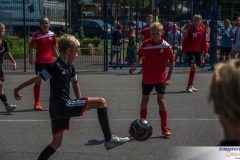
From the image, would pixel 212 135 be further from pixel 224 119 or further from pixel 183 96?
pixel 224 119

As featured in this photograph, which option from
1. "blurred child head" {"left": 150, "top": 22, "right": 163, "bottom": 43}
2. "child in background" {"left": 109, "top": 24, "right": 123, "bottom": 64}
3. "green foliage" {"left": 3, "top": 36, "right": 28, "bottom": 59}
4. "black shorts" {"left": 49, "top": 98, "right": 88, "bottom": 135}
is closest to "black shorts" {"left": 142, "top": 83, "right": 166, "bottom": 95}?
"blurred child head" {"left": 150, "top": 22, "right": 163, "bottom": 43}

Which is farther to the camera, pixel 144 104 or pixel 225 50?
pixel 225 50

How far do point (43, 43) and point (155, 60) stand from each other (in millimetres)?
3413

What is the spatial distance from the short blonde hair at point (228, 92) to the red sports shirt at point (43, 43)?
883 centimetres

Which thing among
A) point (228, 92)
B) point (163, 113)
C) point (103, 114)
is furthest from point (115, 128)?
point (228, 92)

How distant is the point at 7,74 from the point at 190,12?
6294 mm

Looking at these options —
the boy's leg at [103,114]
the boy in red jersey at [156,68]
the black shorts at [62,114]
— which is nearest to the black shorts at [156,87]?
the boy in red jersey at [156,68]

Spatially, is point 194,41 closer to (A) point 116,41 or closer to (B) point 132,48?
(B) point 132,48

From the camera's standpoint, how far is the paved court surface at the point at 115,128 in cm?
730

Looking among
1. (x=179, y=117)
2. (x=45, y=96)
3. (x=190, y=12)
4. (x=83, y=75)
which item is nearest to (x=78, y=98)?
(x=179, y=117)

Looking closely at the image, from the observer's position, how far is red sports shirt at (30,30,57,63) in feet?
35.5

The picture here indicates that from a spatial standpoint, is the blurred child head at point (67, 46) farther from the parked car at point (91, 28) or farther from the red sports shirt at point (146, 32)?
the parked car at point (91, 28)

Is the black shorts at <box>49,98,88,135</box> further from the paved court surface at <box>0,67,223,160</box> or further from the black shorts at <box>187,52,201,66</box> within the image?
the black shorts at <box>187,52,201,66</box>

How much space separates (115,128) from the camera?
349 inches
